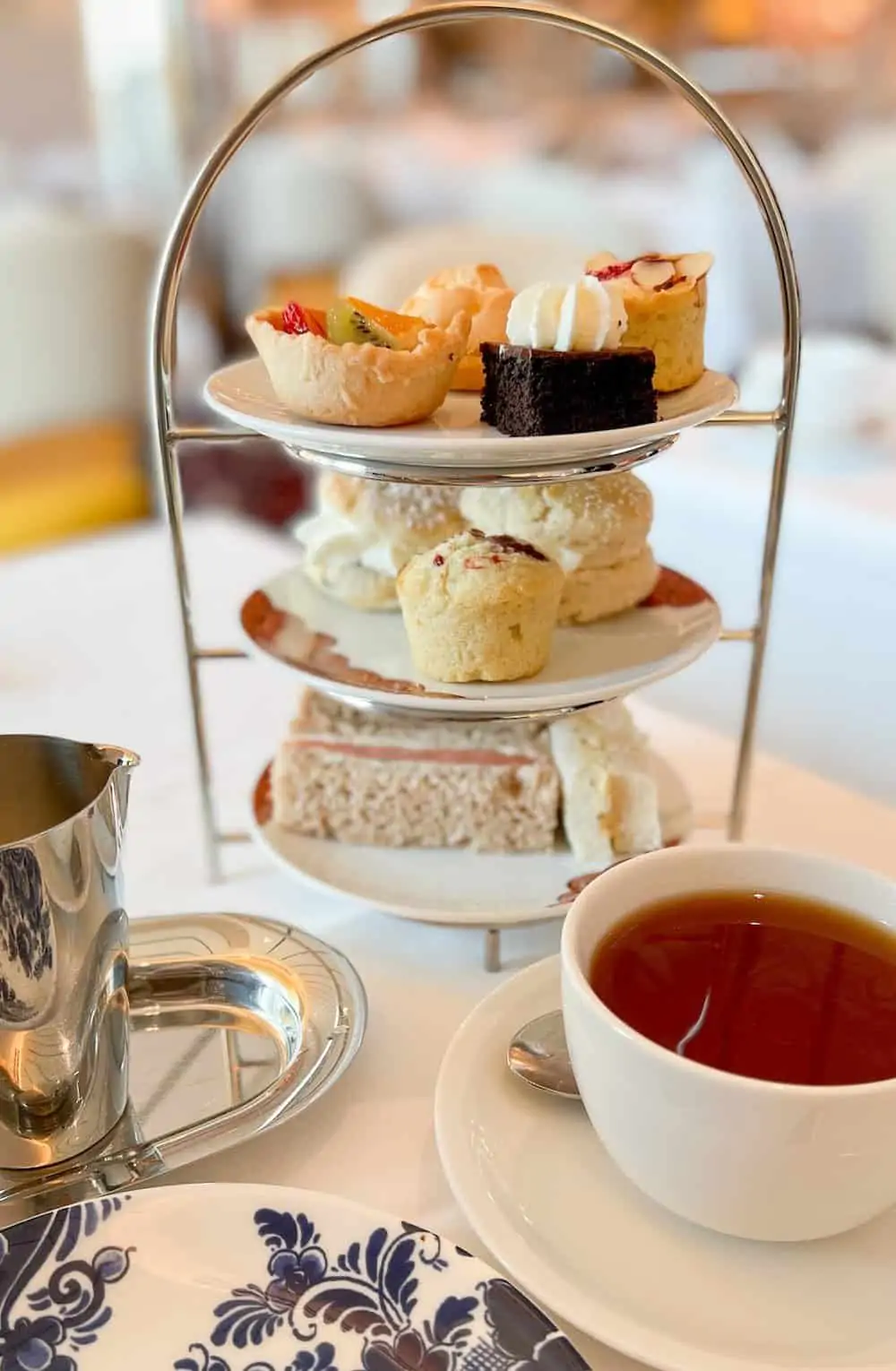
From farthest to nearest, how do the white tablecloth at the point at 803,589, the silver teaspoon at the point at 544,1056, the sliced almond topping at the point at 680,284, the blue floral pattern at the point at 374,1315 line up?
the white tablecloth at the point at 803,589
the sliced almond topping at the point at 680,284
the silver teaspoon at the point at 544,1056
the blue floral pattern at the point at 374,1315

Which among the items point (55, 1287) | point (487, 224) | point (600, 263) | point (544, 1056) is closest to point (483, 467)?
point (600, 263)

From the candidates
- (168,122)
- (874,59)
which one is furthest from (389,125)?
(874,59)

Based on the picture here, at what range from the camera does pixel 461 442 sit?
510 mm

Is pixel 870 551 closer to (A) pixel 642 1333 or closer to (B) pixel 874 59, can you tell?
(A) pixel 642 1333

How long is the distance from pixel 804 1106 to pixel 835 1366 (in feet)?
0.28

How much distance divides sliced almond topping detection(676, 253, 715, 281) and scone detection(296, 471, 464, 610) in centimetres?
17

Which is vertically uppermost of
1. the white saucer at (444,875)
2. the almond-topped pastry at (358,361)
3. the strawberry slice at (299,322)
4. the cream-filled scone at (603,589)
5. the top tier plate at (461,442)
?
the strawberry slice at (299,322)

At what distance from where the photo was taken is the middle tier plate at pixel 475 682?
0.60m

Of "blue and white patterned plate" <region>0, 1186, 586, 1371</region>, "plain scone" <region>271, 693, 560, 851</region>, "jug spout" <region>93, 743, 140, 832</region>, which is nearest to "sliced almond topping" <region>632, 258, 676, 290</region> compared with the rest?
"plain scone" <region>271, 693, 560, 851</region>

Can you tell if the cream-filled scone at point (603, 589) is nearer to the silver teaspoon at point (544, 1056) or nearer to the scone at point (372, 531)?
the scone at point (372, 531)

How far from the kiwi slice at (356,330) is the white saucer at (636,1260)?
34 centimetres

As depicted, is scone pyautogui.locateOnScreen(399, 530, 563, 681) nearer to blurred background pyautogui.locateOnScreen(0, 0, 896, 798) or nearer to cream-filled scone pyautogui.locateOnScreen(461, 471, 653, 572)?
cream-filled scone pyautogui.locateOnScreen(461, 471, 653, 572)

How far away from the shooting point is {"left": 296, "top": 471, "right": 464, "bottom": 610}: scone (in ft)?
2.19

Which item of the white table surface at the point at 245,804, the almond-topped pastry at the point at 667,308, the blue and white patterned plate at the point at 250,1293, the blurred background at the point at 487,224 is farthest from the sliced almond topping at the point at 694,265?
the blue and white patterned plate at the point at 250,1293
